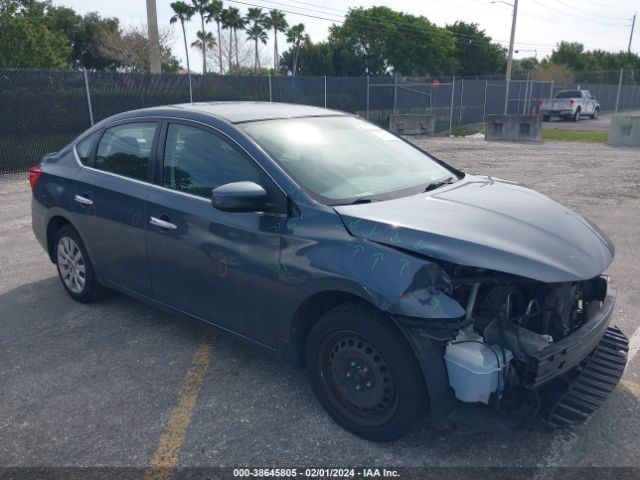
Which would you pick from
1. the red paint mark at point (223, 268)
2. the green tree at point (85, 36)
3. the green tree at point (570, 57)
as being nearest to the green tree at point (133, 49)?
the green tree at point (85, 36)

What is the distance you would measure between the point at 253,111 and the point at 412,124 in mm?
19356

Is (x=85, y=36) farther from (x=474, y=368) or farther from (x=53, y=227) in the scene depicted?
(x=474, y=368)

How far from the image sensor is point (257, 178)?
3.28m

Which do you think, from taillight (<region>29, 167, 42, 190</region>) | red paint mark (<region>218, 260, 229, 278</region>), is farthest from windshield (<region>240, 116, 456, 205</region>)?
taillight (<region>29, 167, 42, 190</region>)

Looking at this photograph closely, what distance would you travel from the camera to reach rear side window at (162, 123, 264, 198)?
135 inches

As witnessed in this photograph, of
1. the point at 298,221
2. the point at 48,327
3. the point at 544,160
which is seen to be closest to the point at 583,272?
the point at 298,221

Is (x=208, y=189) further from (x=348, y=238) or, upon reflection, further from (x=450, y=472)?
(x=450, y=472)

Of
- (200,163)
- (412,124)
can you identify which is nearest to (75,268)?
(200,163)

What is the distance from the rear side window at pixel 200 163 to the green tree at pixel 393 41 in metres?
59.7

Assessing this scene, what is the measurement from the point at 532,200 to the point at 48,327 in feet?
12.1

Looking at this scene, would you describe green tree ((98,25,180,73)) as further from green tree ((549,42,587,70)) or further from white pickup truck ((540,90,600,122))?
green tree ((549,42,587,70))

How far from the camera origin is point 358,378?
2.93 meters

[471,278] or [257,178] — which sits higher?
[257,178]

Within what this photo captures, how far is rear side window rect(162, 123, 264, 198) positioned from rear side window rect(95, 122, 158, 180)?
240mm
